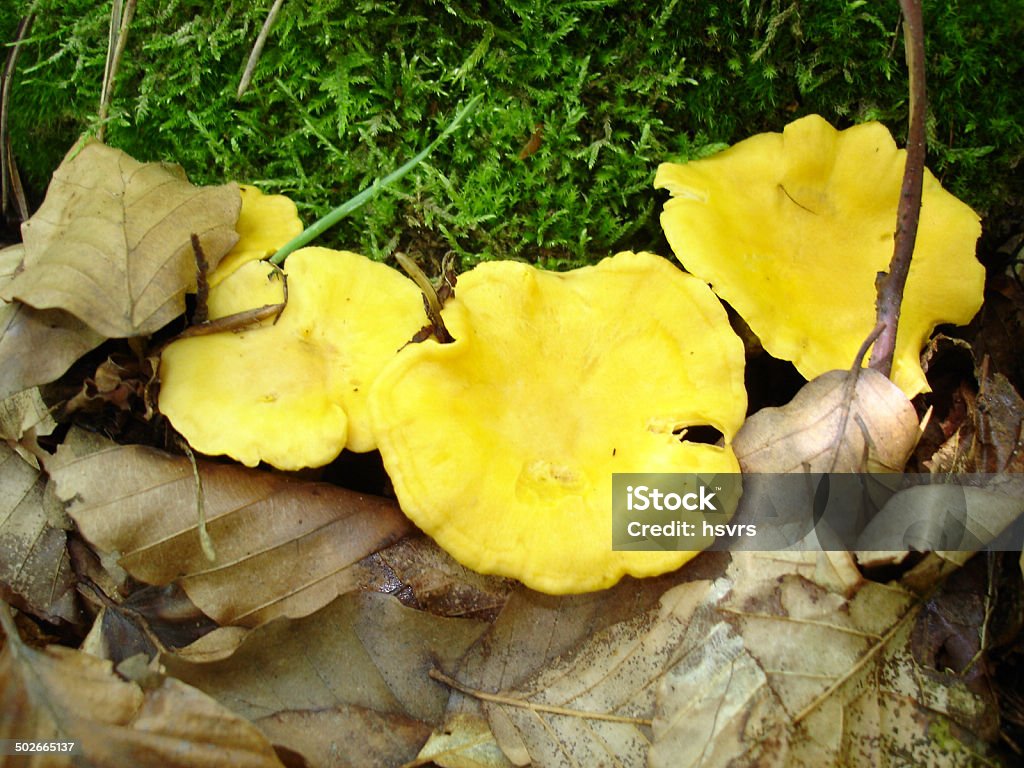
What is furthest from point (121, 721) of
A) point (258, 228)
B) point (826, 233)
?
point (826, 233)

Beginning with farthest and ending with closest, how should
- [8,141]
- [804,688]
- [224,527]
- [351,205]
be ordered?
[8,141] → [351,205] → [224,527] → [804,688]

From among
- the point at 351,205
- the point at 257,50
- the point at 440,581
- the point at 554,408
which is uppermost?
the point at 257,50

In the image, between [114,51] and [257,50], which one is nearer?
[257,50]

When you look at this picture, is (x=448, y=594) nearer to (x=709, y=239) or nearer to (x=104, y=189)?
(x=709, y=239)

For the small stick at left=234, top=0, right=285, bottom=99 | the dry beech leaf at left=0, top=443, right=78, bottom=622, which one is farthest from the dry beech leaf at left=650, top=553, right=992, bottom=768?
the small stick at left=234, top=0, right=285, bottom=99

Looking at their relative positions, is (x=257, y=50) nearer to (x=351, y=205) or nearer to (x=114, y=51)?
(x=114, y=51)

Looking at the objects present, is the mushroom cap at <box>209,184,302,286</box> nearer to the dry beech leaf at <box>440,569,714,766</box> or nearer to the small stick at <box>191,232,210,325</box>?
the small stick at <box>191,232,210,325</box>
